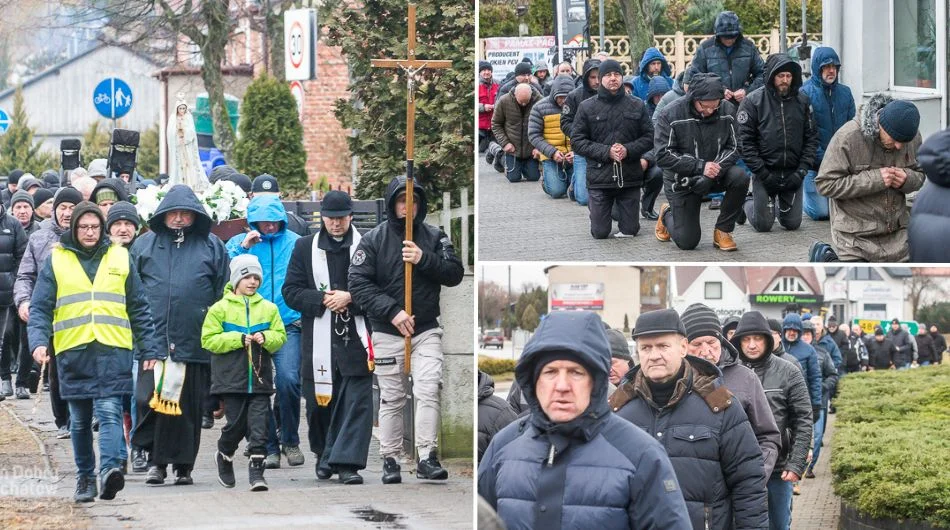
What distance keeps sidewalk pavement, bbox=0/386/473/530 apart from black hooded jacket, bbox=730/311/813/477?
1744mm

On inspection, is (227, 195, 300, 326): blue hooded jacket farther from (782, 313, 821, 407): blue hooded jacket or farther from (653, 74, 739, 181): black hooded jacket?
(782, 313, 821, 407): blue hooded jacket

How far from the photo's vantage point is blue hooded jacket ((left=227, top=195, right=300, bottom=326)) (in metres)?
11.1

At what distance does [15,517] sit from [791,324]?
6.78 meters

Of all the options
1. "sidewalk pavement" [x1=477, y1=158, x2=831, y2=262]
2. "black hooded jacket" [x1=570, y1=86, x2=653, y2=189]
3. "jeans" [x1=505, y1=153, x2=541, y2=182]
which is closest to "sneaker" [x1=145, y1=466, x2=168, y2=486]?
"sidewalk pavement" [x1=477, y1=158, x2=831, y2=262]

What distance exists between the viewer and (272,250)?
36.6ft

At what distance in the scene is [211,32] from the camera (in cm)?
3922

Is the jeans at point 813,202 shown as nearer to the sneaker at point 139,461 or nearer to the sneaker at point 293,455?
the sneaker at point 293,455

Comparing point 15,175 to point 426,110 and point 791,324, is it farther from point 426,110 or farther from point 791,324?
point 791,324

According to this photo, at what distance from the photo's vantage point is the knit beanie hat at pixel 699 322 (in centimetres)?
753

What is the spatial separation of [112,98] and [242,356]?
17.9 m

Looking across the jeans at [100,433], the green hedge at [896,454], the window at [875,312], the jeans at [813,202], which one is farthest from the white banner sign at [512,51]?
the jeans at [100,433]

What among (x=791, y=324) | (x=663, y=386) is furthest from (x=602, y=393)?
(x=791, y=324)

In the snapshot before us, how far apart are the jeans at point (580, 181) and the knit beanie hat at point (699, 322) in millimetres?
7736

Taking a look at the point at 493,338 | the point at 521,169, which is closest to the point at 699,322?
the point at 493,338
